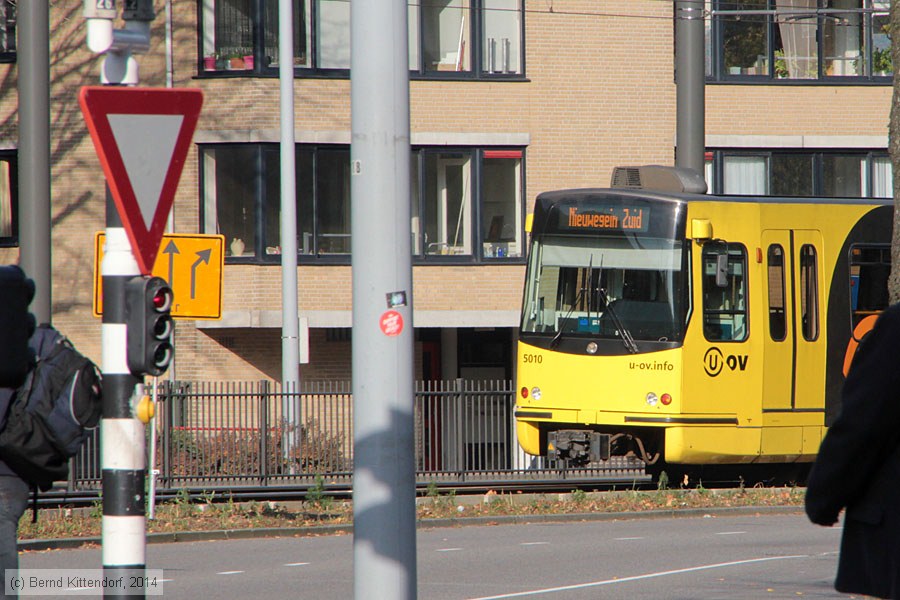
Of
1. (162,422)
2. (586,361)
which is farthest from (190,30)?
(586,361)

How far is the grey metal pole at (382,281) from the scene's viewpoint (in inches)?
253

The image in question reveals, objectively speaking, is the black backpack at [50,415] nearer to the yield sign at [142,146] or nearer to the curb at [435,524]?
the yield sign at [142,146]

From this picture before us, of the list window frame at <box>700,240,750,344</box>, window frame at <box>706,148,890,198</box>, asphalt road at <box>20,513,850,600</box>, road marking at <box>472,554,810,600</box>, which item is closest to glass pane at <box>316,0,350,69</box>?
window frame at <box>706,148,890,198</box>

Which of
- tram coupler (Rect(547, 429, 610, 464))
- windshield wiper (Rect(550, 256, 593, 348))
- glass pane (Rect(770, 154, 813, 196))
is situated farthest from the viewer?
glass pane (Rect(770, 154, 813, 196))

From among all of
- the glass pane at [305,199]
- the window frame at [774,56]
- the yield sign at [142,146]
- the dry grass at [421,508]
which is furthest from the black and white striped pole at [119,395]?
the window frame at [774,56]

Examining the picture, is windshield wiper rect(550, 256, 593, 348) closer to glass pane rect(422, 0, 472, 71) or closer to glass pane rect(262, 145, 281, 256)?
glass pane rect(262, 145, 281, 256)

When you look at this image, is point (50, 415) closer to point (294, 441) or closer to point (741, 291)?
point (741, 291)

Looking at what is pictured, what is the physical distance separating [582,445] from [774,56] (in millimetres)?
11829

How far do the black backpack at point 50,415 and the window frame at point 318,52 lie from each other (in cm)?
1784

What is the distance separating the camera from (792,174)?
2605 centimetres

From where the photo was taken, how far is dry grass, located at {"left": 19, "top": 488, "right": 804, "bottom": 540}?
48.7 feet

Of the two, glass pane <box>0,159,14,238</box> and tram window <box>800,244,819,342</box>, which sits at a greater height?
glass pane <box>0,159,14,238</box>

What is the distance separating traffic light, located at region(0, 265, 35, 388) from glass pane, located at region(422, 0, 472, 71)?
62.1 ft

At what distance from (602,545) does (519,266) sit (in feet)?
37.7
